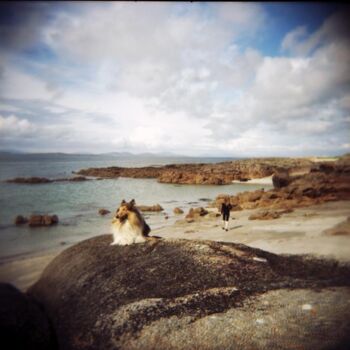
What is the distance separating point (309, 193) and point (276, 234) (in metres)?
10.8

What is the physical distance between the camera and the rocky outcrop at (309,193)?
19.6 metres

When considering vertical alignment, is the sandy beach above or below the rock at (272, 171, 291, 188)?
below

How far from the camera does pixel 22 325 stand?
14.1 feet

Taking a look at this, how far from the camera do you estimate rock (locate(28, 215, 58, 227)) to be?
19078 mm

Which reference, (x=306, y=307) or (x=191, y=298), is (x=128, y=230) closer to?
(x=191, y=298)

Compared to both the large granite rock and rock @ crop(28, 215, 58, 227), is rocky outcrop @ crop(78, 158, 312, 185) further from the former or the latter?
the large granite rock

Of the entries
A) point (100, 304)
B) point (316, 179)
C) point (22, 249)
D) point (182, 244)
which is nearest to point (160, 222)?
point (22, 249)

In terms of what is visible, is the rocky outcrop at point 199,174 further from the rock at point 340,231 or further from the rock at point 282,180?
the rock at point 340,231

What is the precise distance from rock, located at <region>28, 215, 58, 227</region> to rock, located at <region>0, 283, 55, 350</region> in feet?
50.8

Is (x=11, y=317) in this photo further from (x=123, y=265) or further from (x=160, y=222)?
(x=160, y=222)

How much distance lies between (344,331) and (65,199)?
30403 mm

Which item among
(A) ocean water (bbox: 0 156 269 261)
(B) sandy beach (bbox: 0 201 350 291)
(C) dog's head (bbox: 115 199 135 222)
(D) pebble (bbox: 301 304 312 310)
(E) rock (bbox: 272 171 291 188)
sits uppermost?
(C) dog's head (bbox: 115 199 135 222)

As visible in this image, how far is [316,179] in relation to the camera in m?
22.0

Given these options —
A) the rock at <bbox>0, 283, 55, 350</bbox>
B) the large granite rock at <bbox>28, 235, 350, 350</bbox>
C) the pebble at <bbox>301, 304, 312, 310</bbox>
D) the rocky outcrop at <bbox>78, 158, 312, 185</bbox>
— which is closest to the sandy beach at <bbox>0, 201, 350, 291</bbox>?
the large granite rock at <bbox>28, 235, 350, 350</bbox>
